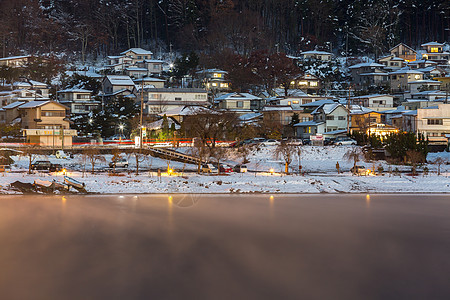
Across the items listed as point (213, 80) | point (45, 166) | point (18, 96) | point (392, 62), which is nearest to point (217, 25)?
point (213, 80)

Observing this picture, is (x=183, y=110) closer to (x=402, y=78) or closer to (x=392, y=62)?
(x=402, y=78)

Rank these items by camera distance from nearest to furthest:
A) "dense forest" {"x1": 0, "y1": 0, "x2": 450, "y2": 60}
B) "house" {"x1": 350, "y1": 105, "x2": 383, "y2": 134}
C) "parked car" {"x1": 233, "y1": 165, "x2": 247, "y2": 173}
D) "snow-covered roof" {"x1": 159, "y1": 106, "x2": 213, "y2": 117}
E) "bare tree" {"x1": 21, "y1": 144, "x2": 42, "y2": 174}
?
"parked car" {"x1": 233, "y1": 165, "x2": 247, "y2": 173}, "bare tree" {"x1": 21, "y1": 144, "x2": 42, "y2": 174}, "snow-covered roof" {"x1": 159, "y1": 106, "x2": 213, "y2": 117}, "house" {"x1": 350, "y1": 105, "x2": 383, "y2": 134}, "dense forest" {"x1": 0, "y1": 0, "x2": 450, "y2": 60}

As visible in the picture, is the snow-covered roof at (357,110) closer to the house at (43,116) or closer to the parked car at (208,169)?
the parked car at (208,169)

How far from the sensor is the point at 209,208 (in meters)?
20.3

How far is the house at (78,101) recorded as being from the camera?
5462 cm

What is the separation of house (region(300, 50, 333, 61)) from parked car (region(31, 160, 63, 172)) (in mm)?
50243

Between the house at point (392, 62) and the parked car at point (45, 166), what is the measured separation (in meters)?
54.7

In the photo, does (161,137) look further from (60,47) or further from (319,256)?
(60,47)

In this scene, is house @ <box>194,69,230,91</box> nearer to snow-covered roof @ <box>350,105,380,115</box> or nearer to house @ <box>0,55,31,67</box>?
snow-covered roof @ <box>350,105,380,115</box>

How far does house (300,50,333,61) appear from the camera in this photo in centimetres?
7262

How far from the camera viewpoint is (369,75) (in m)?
66.6

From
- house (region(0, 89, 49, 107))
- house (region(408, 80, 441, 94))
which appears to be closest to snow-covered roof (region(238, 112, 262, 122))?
house (region(0, 89, 49, 107))

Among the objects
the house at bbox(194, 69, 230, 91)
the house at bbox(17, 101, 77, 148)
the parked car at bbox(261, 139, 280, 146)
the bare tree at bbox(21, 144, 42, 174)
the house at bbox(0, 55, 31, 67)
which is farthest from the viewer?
the house at bbox(0, 55, 31, 67)

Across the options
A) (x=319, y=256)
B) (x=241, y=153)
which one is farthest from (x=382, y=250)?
(x=241, y=153)
